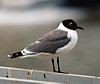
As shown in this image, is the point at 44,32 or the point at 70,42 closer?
the point at 70,42

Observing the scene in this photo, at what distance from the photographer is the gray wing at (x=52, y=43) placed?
4.98ft

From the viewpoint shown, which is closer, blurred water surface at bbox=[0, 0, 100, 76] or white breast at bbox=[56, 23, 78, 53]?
white breast at bbox=[56, 23, 78, 53]

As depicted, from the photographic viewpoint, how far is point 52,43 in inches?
60.9

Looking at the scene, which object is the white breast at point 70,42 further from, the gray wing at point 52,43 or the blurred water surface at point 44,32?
the blurred water surface at point 44,32

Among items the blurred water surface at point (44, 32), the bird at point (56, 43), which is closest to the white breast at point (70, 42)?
the bird at point (56, 43)

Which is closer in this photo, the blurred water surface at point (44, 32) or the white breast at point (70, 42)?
the white breast at point (70, 42)

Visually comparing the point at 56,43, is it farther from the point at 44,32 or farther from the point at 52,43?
the point at 44,32

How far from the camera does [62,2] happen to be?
8.84ft

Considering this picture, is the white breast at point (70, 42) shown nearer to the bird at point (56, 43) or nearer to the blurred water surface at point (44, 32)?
the bird at point (56, 43)

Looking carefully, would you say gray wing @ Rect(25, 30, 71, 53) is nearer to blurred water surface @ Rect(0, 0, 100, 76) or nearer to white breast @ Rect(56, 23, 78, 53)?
white breast @ Rect(56, 23, 78, 53)

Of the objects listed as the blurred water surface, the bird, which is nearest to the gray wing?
the bird

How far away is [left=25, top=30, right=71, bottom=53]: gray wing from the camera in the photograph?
152cm

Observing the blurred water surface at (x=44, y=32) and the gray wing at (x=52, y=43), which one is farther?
the blurred water surface at (x=44, y=32)

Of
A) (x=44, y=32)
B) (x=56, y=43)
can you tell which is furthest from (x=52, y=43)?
(x=44, y=32)
